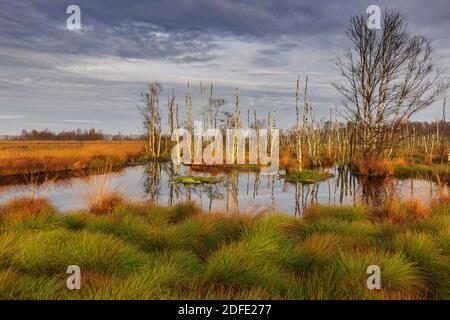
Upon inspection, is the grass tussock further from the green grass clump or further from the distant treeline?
the distant treeline

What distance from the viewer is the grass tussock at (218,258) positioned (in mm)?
3660

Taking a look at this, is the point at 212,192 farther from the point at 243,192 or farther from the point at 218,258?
the point at 218,258

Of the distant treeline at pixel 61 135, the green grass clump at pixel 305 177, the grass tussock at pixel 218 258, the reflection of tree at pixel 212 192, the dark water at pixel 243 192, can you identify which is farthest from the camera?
the distant treeline at pixel 61 135

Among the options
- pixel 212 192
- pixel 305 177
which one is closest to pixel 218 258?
pixel 212 192

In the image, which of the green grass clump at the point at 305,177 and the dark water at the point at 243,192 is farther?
the green grass clump at the point at 305,177

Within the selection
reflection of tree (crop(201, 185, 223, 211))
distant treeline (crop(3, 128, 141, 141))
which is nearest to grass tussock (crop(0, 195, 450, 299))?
reflection of tree (crop(201, 185, 223, 211))

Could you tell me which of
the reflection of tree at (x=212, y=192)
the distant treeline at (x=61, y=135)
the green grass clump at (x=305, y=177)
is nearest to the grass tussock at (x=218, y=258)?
the reflection of tree at (x=212, y=192)

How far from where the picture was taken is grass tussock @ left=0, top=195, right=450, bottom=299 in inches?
144

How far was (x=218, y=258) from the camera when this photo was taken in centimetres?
443

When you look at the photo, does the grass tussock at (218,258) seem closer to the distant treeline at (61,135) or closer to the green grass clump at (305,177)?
the green grass clump at (305,177)

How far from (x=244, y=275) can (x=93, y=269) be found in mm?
2044
